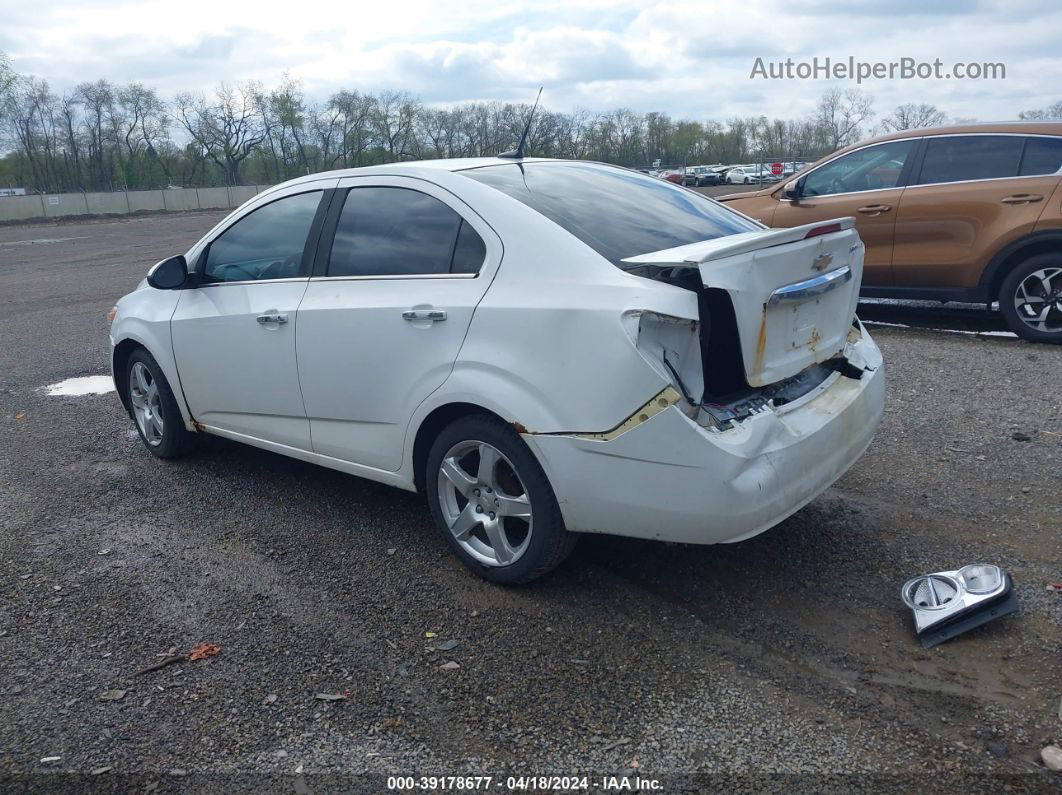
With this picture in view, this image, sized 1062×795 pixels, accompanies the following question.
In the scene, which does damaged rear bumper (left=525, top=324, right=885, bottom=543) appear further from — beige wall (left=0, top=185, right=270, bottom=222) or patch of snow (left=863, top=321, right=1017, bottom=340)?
beige wall (left=0, top=185, right=270, bottom=222)

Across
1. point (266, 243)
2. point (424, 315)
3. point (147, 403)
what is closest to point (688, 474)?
point (424, 315)

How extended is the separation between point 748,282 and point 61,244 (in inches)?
1190

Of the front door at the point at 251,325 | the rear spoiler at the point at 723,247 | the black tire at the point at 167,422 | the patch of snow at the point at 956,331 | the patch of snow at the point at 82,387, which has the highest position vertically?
the rear spoiler at the point at 723,247

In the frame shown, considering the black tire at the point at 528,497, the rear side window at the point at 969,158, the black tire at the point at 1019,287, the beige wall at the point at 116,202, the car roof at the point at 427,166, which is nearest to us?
the black tire at the point at 528,497

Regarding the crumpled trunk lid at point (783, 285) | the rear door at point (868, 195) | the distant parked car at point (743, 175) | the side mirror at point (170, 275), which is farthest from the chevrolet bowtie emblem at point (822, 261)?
the distant parked car at point (743, 175)

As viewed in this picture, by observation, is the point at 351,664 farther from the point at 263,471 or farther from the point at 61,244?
the point at 61,244

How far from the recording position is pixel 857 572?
3717 millimetres

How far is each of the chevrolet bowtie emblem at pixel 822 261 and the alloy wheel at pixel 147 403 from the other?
3.86 meters

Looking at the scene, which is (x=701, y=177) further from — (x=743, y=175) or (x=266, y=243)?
(x=266, y=243)

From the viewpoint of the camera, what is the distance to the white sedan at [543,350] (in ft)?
10.3

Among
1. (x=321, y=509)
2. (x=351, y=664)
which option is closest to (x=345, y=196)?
(x=321, y=509)

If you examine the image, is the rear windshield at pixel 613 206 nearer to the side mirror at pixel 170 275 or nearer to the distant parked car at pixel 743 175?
the side mirror at pixel 170 275

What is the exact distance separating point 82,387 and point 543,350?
5.84 metres

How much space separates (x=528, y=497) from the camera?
11.3ft
